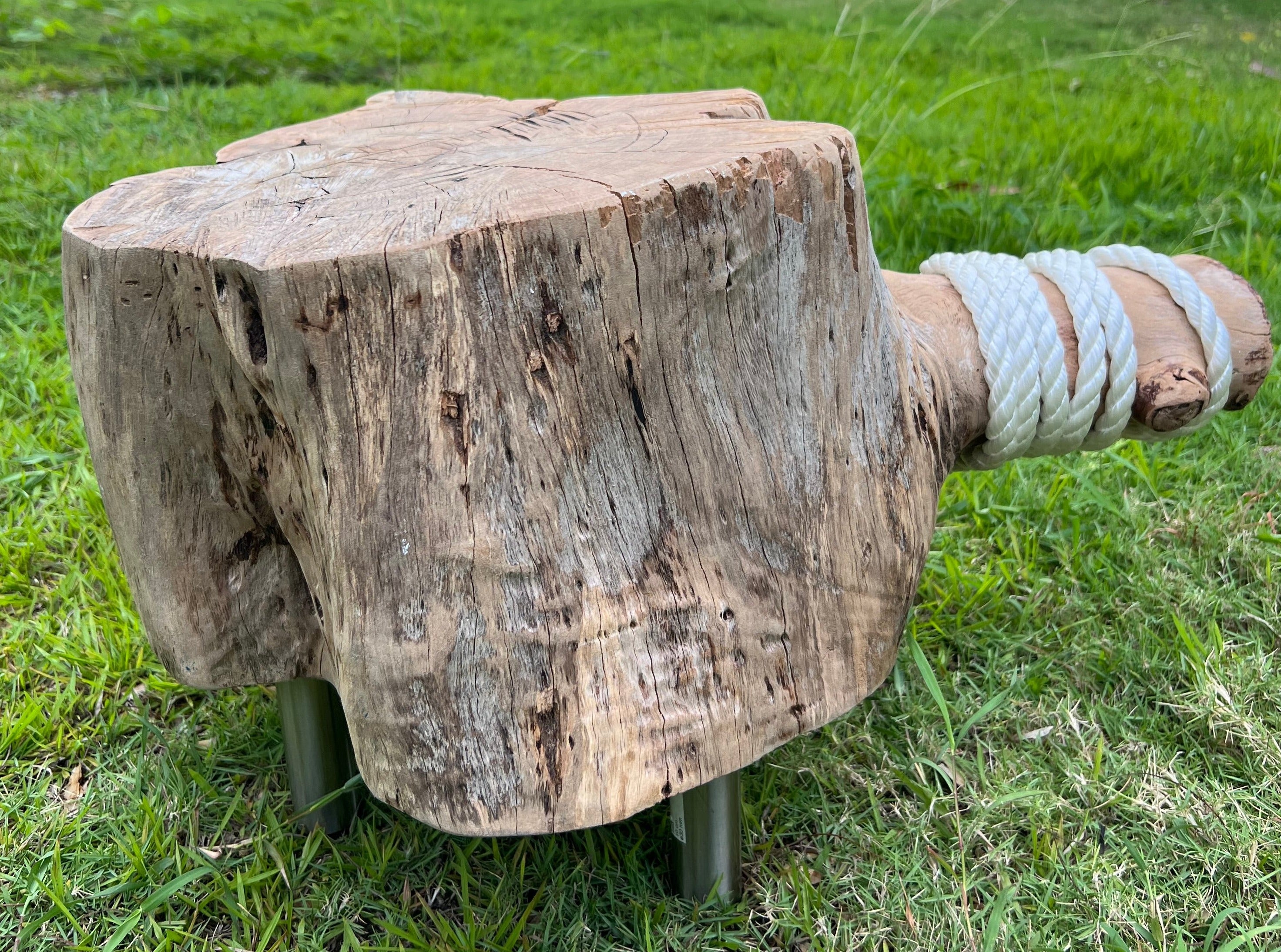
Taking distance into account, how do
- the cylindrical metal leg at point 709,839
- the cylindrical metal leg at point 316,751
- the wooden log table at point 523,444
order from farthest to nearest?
the cylindrical metal leg at point 316,751, the cylindrical metal leg at point 709,839, the wooden log table at point 523,444

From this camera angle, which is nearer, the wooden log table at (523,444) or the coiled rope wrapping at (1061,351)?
the wooden log table at (523,444)

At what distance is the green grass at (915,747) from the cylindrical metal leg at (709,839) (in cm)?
4

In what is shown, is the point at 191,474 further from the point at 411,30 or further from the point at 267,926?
the point at 411,30

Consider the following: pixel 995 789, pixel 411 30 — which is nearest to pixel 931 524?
pixel 995 789

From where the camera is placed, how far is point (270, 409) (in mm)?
1130

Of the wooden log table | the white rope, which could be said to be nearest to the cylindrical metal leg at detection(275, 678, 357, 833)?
the wooden log table

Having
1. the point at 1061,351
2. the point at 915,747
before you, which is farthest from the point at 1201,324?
the point at 915,747

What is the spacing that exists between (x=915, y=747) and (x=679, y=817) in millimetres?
502

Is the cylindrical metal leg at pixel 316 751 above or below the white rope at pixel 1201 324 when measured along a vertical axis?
below

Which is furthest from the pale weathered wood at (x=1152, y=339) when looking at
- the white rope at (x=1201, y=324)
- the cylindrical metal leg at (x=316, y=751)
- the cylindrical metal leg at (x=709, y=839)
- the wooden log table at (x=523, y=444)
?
the cylindrical metal leg at (x=316, y=751)

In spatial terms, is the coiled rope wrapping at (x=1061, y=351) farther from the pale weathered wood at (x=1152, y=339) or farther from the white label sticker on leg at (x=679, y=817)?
the white label sticker on leg at (x=679, y=817)

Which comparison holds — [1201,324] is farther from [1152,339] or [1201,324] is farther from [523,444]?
[523,444]

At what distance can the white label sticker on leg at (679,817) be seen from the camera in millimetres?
1376

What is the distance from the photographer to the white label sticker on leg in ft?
4.51
